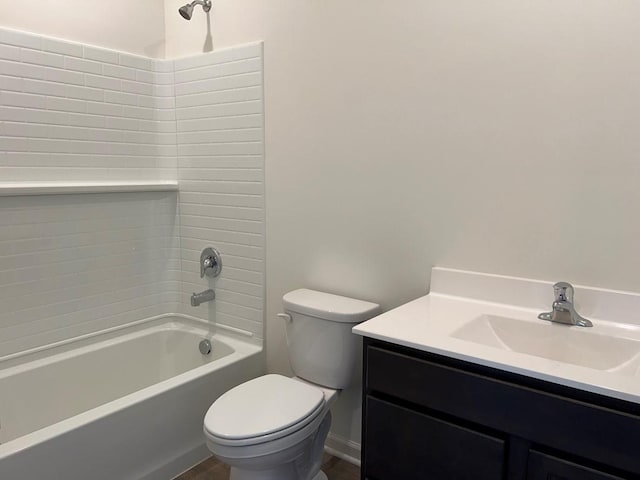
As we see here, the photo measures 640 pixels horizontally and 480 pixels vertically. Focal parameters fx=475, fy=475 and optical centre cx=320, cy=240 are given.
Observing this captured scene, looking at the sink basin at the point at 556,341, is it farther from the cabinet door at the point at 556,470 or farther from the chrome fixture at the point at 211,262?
the chrome fixture at the point at 211,262

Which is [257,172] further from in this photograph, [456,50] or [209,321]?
[456,50]

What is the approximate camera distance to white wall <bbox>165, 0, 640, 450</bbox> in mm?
1445

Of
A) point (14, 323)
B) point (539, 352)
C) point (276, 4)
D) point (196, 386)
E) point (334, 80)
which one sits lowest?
point (196, 386)

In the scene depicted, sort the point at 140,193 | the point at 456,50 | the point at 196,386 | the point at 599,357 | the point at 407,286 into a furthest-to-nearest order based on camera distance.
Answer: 1. the point at 140,193
2. the point at 196,386
3. the point at 407,286
4. the point at 456,50
5. the point at 599,357

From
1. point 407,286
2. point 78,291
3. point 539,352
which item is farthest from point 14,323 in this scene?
point 539,352

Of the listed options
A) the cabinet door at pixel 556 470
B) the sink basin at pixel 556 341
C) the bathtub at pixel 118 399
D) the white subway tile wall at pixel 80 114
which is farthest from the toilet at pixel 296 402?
the white subway tile wall at pixel 80 114

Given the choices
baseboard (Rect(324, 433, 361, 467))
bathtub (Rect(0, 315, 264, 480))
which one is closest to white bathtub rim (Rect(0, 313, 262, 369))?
bathtub (Rect(0, 315, 264, 480))

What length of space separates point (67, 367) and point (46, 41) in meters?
1.48

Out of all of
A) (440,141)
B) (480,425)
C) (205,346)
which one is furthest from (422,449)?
(205,346)

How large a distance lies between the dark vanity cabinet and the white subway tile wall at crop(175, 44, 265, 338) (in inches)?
42.9

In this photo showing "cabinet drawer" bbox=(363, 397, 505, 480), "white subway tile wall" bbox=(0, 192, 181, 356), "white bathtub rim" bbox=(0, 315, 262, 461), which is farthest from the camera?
"white subway tile wall" bbox=(0, 192, 181, 356)

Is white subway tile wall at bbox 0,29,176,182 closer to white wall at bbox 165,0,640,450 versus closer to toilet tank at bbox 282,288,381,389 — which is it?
white wall at bbox 165,0,640,450

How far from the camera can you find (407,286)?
74.5 inches

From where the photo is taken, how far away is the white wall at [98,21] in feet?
6.71
